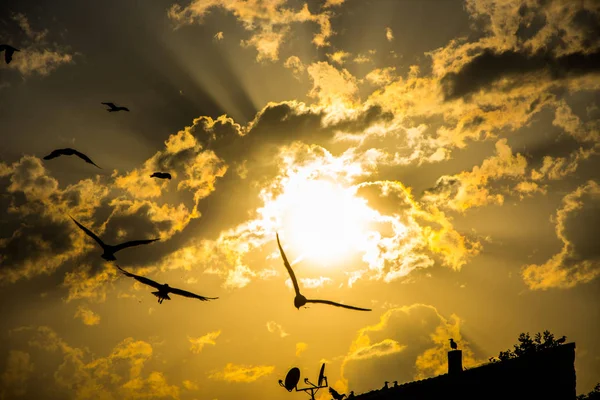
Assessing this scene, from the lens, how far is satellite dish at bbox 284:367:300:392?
2252 centimetres

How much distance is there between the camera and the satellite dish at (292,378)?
22.5 m

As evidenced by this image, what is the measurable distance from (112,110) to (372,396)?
16030mm

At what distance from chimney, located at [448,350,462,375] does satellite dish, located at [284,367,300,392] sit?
261 inches

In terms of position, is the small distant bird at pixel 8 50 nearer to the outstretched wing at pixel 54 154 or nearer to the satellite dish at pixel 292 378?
the outstretched wing at pixel 54 154

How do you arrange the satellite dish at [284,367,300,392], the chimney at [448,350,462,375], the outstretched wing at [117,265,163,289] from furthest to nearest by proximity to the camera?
1. the satellite dish at [284,367,300,392]
2. the chimney at [448,350,462,375]
3. the outstretched wing at [117,265,163,289]

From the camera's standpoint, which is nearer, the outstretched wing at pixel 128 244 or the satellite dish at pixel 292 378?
the outstretched wing at pixel 128 244

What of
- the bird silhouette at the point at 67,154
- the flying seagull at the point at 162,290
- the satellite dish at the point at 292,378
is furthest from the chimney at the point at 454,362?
the bird silhouette at the point at 67,154

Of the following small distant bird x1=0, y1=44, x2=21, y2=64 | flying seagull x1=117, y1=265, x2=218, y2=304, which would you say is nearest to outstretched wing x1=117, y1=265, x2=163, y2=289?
flying seagull x1=117, y1=265, x2=218, y2=304

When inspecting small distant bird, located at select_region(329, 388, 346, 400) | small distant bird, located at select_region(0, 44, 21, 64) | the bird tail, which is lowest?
small distant bird, located at select_region(329, 388, 346, 400)

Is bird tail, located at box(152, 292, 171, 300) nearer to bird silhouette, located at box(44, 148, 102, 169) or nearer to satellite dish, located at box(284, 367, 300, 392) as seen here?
bird silhouette, located at box(44, 148, 102, 169)

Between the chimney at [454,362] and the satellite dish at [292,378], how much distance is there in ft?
21.8

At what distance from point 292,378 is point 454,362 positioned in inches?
279

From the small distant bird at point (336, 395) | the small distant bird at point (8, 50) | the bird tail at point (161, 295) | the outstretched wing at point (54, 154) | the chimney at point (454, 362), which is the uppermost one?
the small distant bird at point (8, 50)

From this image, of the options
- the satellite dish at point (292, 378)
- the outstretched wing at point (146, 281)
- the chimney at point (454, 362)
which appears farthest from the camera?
the satellite dish at point (292, 378)
